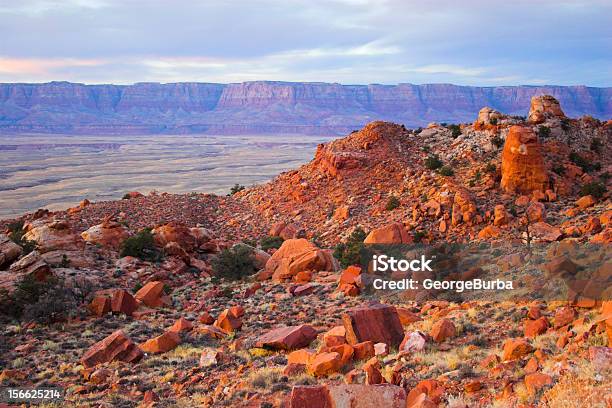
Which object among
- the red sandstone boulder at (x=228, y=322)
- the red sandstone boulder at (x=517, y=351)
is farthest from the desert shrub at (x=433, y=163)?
the red sandstone boulder at (x=517, y=351)

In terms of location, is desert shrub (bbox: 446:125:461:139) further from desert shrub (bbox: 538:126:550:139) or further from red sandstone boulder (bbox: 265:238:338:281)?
red sandstone boulder (bbox: 265:238:338:281)

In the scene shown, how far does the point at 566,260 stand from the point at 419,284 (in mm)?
4451

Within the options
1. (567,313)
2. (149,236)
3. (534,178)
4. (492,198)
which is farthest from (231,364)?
(534,178)

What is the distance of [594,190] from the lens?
23.9 metres

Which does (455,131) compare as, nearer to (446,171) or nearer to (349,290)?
(446,171)

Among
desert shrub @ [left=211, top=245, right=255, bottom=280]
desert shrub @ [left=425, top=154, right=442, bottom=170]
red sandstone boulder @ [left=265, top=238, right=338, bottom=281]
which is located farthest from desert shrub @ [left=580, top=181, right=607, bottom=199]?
desert shrub @ [left=211, top=245, right=255, bottom=280]

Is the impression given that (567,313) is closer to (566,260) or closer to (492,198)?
(566,260)

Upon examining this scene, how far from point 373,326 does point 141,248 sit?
14.3 metres

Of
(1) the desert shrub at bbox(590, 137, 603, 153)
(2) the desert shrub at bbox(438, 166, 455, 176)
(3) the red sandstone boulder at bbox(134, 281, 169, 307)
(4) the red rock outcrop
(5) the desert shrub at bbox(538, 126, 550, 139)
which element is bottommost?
(3) the red sandstone boulder at bbox(134, 281, 169, 307)

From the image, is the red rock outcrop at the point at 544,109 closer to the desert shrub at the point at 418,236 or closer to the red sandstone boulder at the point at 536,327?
the desert shrub at the point at 418,236

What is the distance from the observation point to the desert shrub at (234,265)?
814 inches

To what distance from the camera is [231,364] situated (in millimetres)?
10734

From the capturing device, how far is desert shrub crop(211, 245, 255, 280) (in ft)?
67.8

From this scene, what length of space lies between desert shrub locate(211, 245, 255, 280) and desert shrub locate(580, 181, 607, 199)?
15747mm
